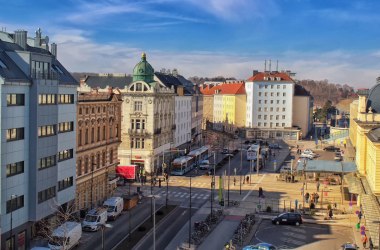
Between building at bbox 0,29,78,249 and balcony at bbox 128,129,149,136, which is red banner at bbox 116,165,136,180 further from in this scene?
building at bbox 0,29,78,249

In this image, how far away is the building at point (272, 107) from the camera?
145 meters

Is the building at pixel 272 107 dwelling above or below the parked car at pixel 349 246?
above

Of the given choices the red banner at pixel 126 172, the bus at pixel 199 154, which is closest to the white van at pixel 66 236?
the red banner at pixel 126 172

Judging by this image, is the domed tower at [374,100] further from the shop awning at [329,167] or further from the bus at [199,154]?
the bus at [199,154]

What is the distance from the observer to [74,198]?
5072 cm

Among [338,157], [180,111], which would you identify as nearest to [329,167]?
[338,157]

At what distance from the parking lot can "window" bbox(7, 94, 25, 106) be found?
23.6 metres

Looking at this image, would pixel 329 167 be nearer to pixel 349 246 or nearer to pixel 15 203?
pixel 349 246

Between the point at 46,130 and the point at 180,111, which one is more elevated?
the point at 180,111

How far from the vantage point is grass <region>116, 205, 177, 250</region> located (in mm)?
44844

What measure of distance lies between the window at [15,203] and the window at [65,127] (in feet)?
27.6

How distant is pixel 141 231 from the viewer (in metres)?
49.1

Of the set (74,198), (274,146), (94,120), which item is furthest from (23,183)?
(274,146)

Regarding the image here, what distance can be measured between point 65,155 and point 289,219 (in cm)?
2381
